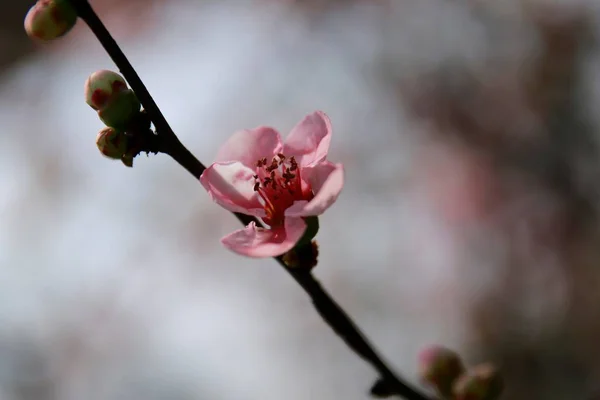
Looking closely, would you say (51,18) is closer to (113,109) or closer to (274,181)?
(113,109)

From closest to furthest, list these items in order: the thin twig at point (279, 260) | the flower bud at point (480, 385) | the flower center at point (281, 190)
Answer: the thin twig at point (279, 260)
the flower center at point (281, 190)
the flower bud at point (480, 385)

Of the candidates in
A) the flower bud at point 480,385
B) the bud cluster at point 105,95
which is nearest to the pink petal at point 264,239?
the bud cluster at point 105,95

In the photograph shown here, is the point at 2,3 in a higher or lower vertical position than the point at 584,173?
higher

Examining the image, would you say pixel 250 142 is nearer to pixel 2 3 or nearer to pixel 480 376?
pixel 480 376

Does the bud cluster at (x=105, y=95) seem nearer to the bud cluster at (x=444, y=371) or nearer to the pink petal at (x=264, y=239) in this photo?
the pink petal at (x=264, y=239)

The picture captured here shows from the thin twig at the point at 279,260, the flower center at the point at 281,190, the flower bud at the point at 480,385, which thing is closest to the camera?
the thin twig at the point at 279,260

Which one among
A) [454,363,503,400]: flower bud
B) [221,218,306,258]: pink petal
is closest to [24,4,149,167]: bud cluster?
[221,218,306,258]: pink petal

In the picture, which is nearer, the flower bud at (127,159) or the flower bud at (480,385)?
the flower bud at (127,159)

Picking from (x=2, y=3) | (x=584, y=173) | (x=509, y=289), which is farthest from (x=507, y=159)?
(x=2, y=3)
